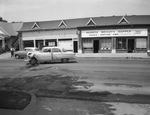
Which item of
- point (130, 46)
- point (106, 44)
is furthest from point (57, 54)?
point (130, 46)

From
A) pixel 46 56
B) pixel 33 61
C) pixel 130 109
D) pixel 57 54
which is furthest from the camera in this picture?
pixel 57 54

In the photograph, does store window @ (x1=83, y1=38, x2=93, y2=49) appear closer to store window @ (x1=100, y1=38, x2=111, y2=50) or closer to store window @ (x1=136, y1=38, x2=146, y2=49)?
store window @ (x1=100, y1=38, x2=111, y2=50)

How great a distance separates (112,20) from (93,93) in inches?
1233

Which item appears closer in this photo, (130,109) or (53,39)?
(130,109)

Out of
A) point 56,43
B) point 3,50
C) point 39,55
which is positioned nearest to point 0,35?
point 3,50

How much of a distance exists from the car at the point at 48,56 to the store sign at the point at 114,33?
1609cm

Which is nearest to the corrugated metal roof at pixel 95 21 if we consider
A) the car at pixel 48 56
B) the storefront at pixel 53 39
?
the storefront at pixel 53 39

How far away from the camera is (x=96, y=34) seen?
35.6 m

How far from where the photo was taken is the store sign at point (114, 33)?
34.0 meters

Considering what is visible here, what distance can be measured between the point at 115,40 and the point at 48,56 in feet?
58.8

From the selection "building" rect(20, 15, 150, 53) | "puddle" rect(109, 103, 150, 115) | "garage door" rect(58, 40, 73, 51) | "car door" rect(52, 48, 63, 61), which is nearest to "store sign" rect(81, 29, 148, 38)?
"building" rect(20, 15, 150, 53)

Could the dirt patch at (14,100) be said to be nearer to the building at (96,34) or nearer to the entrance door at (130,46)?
the building at (96,34)

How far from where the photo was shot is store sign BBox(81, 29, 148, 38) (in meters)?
34.0

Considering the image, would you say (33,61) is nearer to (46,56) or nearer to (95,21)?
(46,56)
